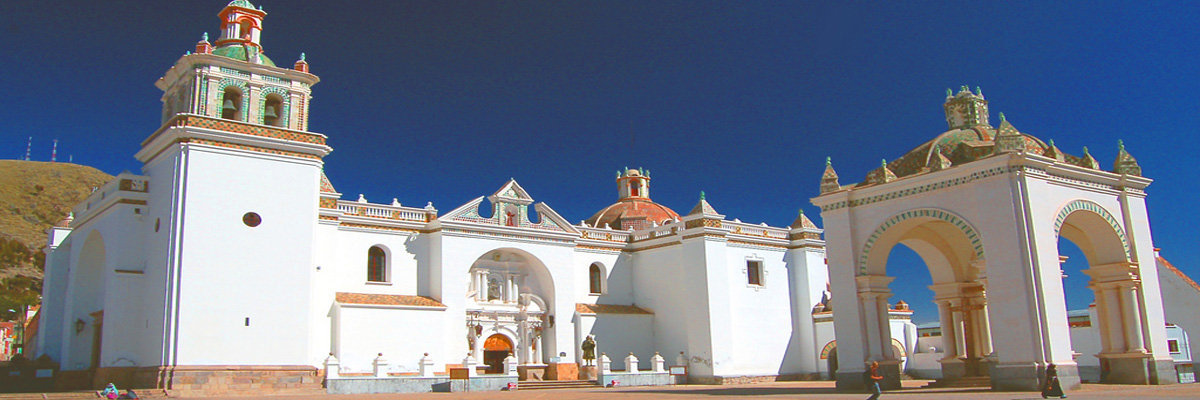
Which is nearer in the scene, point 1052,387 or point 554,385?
point 1052,387

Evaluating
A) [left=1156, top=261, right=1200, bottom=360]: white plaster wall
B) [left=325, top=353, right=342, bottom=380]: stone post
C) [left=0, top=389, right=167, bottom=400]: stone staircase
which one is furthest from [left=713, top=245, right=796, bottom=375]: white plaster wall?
[left=0, top=389, right=167, bottom=400]: stone staircase

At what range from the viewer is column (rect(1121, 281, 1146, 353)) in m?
15.9

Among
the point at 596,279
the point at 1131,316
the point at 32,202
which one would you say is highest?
the point at 32,202

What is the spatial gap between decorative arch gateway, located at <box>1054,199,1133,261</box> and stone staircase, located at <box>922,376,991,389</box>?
297 centimetres

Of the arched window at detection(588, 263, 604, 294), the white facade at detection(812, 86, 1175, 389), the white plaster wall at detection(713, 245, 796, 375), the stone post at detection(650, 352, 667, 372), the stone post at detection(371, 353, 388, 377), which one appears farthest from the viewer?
the arched window at detection(588, 263, 604, 294)

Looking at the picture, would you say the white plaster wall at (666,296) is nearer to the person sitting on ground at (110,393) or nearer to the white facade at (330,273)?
the white facade at (330,273)

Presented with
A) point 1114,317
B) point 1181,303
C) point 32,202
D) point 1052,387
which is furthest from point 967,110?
point 32,202

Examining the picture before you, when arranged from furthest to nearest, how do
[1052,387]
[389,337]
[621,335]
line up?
[621,335], [389,337], [1052,387]

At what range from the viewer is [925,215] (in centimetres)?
1577

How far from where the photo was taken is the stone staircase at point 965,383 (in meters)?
16.3

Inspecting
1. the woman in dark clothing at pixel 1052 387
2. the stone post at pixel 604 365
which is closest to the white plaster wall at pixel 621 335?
the stone post at pixel 604 365

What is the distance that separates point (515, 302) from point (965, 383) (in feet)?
49.3

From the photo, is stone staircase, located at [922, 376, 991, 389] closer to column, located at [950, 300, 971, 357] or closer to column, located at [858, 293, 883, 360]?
column, located at [950, 300, 971, 357]

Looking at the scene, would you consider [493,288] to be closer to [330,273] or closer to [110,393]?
[330,273]
